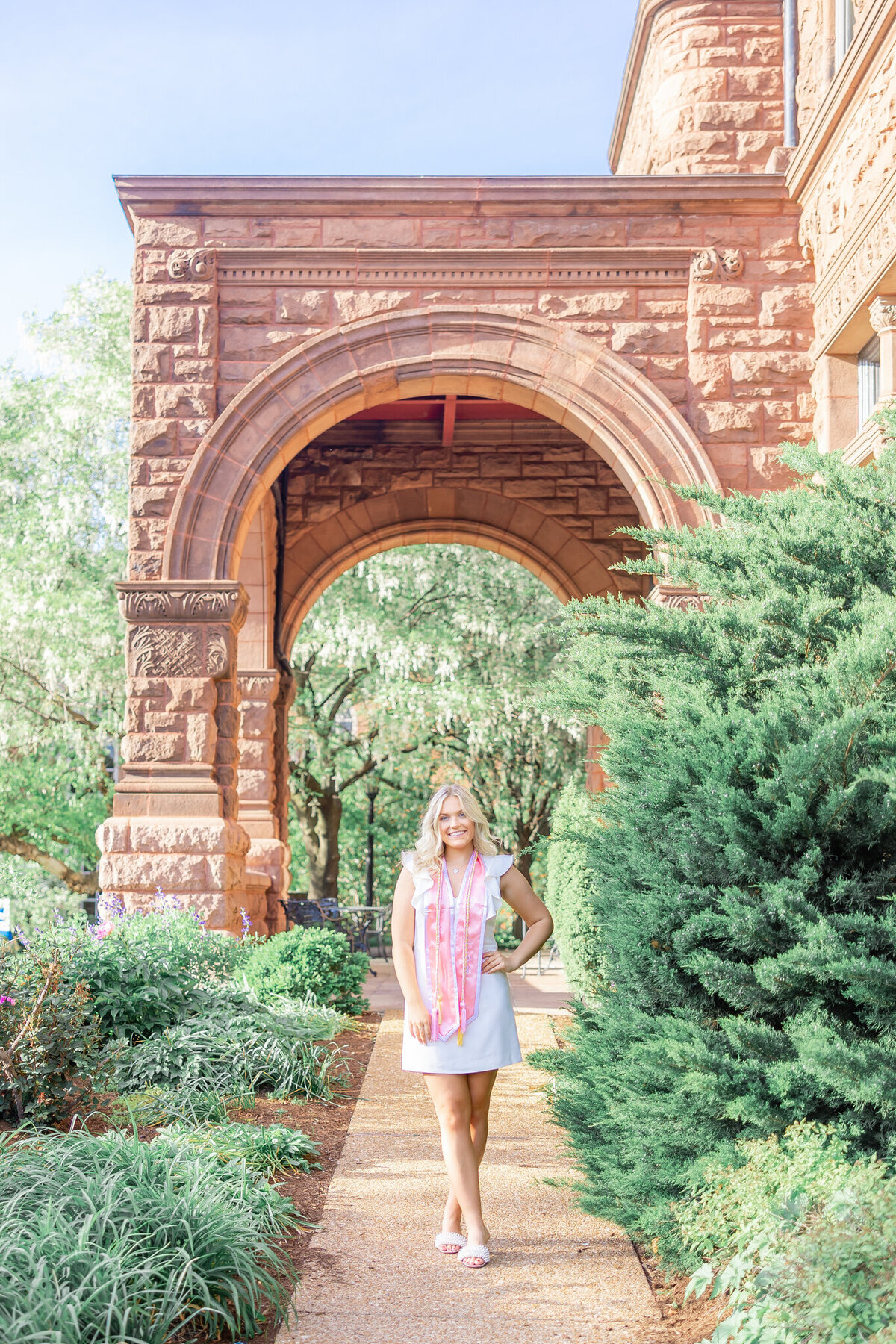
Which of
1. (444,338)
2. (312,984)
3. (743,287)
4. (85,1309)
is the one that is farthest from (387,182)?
(85,1309)

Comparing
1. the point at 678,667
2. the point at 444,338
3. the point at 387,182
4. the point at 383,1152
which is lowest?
the point at 383,1152

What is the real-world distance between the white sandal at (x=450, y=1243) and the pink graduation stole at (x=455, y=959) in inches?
25.5

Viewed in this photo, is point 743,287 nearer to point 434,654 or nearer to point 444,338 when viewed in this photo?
point 444,338

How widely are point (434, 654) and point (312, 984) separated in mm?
9122

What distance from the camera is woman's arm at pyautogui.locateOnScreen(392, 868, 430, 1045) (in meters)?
3.85

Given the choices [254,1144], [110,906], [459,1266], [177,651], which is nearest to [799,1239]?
[459,1266]

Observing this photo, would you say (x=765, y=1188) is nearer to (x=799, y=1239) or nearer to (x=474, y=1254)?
(x=799, y=1239)

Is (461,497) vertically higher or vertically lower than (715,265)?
lower

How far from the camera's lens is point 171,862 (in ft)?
29.7

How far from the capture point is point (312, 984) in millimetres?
8172

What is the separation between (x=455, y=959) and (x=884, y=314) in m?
5.75

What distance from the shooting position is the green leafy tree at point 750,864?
342cm

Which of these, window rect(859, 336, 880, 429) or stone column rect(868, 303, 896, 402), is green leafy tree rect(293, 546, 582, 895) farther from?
stone column rect(868, 303, 896, 402)

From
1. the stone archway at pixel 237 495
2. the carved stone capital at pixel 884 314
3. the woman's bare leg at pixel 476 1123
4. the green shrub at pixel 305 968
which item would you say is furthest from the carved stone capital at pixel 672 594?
the woman's bare leg at pixel 476 1123
